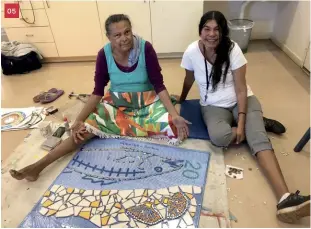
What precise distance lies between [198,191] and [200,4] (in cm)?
178

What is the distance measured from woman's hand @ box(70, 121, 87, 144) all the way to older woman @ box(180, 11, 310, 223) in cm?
69

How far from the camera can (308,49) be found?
2.16 metres

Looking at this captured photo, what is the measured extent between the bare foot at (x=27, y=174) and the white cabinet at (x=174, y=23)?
1.73 metres

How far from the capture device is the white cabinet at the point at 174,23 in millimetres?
2387

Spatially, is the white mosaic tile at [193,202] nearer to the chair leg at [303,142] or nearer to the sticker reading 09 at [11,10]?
the chair leg at [303,142]

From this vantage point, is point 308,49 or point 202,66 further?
point 308,49

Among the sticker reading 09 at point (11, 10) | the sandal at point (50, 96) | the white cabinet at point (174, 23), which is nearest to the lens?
the sandal at point (50, 96)

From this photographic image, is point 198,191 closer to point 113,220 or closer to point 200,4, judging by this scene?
point 113,220

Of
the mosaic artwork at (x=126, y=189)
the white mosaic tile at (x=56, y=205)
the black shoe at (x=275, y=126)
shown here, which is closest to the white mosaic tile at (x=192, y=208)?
the mosaic artwork at (x=126, y=189)

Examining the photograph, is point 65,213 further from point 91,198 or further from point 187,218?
point 187,218

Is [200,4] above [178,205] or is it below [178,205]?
above

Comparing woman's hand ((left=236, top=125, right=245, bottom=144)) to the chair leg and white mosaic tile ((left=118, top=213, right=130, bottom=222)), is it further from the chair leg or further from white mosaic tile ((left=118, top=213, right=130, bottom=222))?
white mosaic tile ((left=118, top=213, right=130, bottom=222))

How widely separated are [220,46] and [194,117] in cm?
49

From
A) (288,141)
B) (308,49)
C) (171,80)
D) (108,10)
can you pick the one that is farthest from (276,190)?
(108,10)
